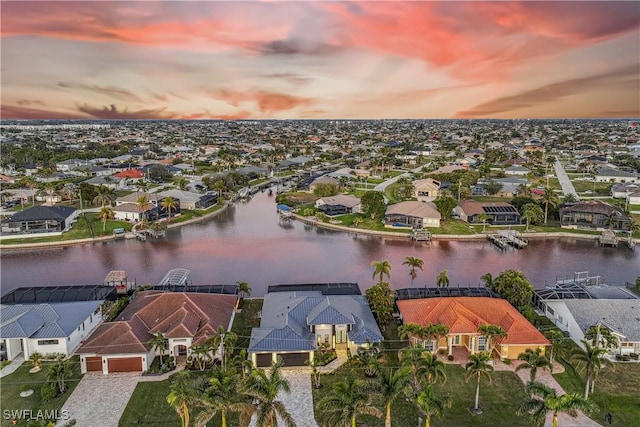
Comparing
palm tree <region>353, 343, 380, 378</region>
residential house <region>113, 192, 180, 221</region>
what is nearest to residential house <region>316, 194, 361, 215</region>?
residential house <region>113, 192, 180, 221</region>

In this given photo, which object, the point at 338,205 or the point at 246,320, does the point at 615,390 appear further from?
the point at 338,205

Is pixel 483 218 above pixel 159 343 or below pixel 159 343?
above

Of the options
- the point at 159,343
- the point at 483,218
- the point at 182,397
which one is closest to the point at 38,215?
the point at 159,343

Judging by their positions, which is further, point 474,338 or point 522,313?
point 522,313

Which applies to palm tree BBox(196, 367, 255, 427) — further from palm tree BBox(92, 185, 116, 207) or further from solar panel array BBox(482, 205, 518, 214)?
palm tree BBox(92, 185, 116, 207)

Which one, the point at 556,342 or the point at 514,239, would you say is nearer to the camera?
the point at 556,342

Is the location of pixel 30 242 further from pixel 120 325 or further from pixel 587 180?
pixel 587 180

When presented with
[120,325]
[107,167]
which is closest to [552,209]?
[120,325]
